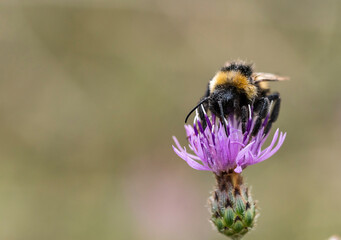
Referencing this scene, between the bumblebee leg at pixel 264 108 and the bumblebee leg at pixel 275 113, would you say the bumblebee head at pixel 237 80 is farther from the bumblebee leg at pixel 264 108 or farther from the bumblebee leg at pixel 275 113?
the bumblebee leg at pixel 275 113

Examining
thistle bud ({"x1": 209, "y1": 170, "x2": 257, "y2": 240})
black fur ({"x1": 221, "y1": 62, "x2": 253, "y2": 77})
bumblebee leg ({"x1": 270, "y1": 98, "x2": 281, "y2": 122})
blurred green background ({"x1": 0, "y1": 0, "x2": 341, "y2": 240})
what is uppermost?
blurred green background ({"x1": 0, "y1": 0, "x2": 341, "y2": 240})

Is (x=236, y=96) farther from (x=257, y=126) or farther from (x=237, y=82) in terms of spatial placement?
(x=257, y=126)

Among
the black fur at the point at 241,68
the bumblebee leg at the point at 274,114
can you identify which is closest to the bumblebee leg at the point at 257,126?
the bumblebee leg at the point at 274,114

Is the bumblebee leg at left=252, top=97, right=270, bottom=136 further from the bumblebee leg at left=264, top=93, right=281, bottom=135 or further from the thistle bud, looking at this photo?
the thistle bud

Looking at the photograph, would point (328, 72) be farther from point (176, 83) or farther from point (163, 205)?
point (163, 205)

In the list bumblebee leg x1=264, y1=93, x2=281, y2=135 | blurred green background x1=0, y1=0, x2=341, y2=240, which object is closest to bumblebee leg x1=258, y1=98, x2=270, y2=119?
bumblebee leg x1=264, y1=93, x2=281, y2=135
